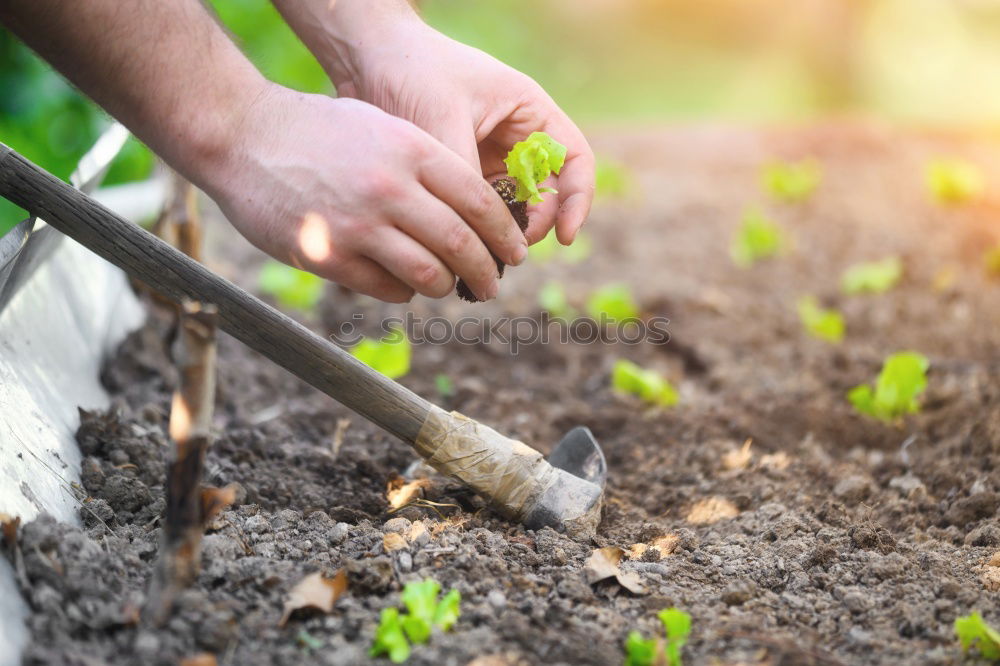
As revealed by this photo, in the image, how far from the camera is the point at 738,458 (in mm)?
2215

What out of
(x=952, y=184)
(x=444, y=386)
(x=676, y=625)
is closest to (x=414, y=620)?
(x=676, y=625)

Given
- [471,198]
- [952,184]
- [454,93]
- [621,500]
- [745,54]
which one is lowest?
[621,500]

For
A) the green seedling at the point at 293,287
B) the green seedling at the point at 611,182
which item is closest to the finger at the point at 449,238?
the green seedling at the point at 293,287

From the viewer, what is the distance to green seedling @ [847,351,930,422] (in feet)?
7.86

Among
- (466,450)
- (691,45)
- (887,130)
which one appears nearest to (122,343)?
(466,450)

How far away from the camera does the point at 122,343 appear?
2.54 m

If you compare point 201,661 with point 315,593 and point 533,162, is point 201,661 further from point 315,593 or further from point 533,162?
point 533,162

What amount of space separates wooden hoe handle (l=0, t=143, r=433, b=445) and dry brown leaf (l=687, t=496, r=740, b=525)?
33.6 inches

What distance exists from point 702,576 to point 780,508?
1.09 feet

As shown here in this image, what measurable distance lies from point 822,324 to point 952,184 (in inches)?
72.8

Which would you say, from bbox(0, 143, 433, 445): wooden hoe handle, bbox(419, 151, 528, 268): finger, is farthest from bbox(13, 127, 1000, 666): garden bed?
bbox(419, 151, 528, 268): finger

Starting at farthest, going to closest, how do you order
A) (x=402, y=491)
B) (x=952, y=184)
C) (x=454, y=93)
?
(x=952, y=184)
(x=402, y=491)
(x=454, y=93)

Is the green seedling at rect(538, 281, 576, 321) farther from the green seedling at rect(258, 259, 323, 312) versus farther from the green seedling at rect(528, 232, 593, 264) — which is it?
the green seedling at rect(258, 259, 323, 312)

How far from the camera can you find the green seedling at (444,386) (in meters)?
2.68
